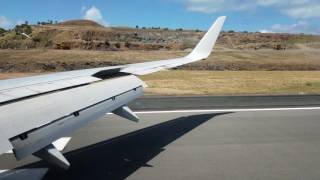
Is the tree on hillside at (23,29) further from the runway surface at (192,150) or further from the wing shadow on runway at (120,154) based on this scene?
the wing shadow on runway at (120,154)

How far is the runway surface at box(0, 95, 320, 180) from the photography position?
7662 mm

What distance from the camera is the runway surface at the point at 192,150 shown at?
7.66 metres

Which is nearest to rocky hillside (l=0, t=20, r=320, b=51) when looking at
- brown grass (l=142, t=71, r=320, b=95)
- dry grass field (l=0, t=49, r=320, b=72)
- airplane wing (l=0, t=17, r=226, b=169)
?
dry grass field (l=0, t=49, r=320, b=72)

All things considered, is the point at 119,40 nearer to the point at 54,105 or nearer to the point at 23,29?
the point at 23,29

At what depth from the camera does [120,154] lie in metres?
8.95

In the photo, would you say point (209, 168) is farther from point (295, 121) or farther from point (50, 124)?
point (295, 121)

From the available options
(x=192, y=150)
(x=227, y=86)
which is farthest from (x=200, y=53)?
(x=227, y=86)

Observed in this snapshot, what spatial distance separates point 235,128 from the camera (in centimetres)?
1150

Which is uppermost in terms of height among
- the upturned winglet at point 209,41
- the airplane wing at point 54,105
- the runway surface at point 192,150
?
the upturned winglet at point 209,41

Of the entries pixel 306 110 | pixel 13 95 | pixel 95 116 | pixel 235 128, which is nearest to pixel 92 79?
pixel 95 116

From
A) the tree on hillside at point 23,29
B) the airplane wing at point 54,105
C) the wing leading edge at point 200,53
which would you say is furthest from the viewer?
the tree on hillside at point 23,29

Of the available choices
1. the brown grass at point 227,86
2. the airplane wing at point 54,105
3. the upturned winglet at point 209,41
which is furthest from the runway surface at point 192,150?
the brown grass at point 227,86

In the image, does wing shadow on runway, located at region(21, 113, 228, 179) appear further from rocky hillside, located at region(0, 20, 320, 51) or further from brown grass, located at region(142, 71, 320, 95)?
rocky hillside, located at region(0, 20, 320, 51)

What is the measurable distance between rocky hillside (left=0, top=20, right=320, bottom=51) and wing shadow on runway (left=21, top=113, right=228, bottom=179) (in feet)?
199
